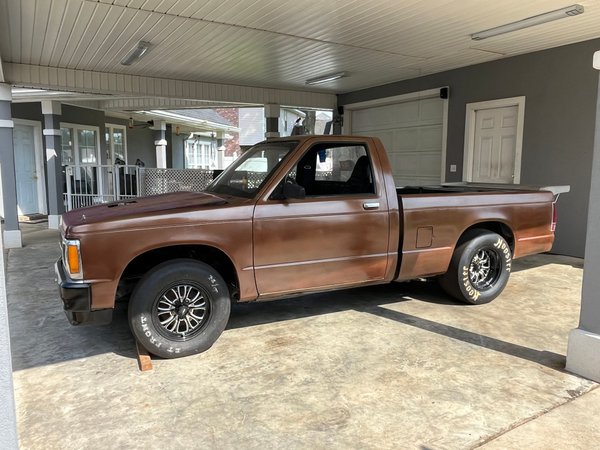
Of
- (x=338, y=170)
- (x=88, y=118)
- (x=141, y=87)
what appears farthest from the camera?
(x=88, y=118)

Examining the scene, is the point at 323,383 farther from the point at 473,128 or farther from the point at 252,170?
the point at 473,128

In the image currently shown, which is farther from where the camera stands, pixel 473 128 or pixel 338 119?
pixel 338 119

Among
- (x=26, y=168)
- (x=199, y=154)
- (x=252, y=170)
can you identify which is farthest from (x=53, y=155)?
(x=199, y=154)

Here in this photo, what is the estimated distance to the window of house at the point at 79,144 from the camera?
14.3m

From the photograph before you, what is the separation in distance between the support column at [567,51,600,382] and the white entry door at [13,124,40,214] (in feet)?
45.5

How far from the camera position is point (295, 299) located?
18.7 ft

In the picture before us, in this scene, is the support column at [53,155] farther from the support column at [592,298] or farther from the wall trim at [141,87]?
the support column at [592,298]

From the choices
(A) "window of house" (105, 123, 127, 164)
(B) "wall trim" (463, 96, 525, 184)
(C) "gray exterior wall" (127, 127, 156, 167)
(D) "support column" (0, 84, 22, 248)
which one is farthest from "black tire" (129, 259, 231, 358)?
(C) "gray exterior wall" (127, 127, 156, 167)

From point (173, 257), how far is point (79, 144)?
41.3ft

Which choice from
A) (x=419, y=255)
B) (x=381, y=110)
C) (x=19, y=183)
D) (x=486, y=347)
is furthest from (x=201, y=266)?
(x=19, y=183)

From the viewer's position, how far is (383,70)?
9680 millimetres

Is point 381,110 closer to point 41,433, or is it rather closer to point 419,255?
point 419,255

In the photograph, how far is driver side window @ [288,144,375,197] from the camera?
4754 mm

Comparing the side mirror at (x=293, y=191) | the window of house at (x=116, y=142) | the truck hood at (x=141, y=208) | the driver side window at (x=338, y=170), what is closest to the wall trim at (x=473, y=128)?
the driver side window at (x=338, y=170)
